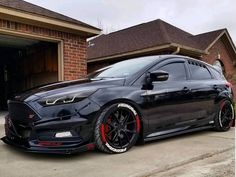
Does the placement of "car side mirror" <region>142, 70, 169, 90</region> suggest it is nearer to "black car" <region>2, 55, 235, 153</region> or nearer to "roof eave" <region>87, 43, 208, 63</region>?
"black car" <region>2, 55, 235, 153</region>

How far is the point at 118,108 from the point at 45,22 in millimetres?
4288

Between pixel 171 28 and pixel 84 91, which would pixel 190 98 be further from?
pixel 171 28

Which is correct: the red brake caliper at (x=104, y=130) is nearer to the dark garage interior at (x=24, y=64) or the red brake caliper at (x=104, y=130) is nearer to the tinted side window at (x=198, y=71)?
the tinted side window at (x=198, y=71)

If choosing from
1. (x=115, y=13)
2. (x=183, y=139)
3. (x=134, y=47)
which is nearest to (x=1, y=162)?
(x=183, y=139)

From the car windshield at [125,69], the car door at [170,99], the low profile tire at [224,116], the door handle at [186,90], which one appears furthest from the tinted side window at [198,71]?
the car windshield at [125,69]

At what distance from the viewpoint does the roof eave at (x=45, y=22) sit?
7.39 meters

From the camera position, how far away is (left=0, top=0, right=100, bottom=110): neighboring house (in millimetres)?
7727

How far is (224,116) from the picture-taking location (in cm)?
634

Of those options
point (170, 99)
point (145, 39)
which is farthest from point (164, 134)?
point (145, 39)

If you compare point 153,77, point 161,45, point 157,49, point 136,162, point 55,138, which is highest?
point 161,45

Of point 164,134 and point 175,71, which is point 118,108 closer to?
point 164,134

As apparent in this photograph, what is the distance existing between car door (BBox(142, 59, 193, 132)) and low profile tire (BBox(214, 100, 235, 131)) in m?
0.89

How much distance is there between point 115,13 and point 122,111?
31130 mm

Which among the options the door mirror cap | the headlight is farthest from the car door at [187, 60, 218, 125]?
the headlight
